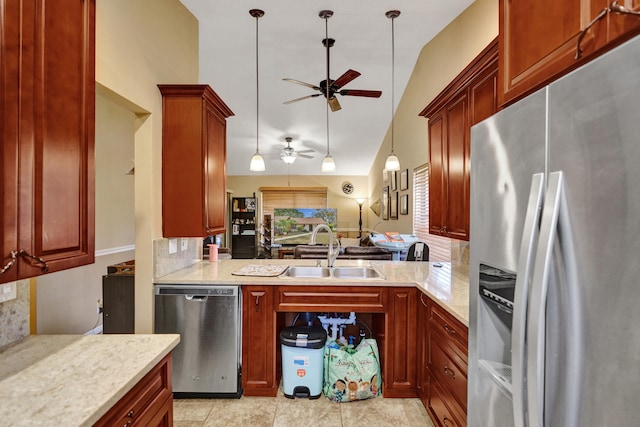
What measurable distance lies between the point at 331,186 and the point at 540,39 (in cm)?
851

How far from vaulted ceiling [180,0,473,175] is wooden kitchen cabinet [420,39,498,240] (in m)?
1.41

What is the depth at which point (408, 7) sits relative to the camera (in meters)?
3.15

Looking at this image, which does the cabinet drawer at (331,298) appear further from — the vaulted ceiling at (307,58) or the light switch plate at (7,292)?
the vaulted ceiling at (307,58)

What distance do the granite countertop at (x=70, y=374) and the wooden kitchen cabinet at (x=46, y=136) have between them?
0.36 meters

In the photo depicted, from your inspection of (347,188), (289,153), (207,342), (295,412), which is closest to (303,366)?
(295,412)

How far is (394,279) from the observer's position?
99.9 inches

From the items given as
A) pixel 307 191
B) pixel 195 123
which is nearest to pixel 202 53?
pixel 195 123

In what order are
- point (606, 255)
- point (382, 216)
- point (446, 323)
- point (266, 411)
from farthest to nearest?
1. point (382, 216)
2. point (266, 411)
3. point (446, 323)
4. point (606, 255)

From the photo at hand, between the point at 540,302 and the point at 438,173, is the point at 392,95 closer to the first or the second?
the point at 438,173

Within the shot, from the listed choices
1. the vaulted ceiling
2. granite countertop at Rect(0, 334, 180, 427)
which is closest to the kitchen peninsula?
granite countertop at Rect(0, 334, 180, 427)

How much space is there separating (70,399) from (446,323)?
67.2 inches

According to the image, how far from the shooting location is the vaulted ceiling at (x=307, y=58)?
10.4 ft

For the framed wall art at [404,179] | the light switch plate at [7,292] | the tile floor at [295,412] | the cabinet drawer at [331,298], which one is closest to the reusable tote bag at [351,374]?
the tile floor at [295,412]

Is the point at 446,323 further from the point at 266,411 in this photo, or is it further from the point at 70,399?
the point at 70,399
